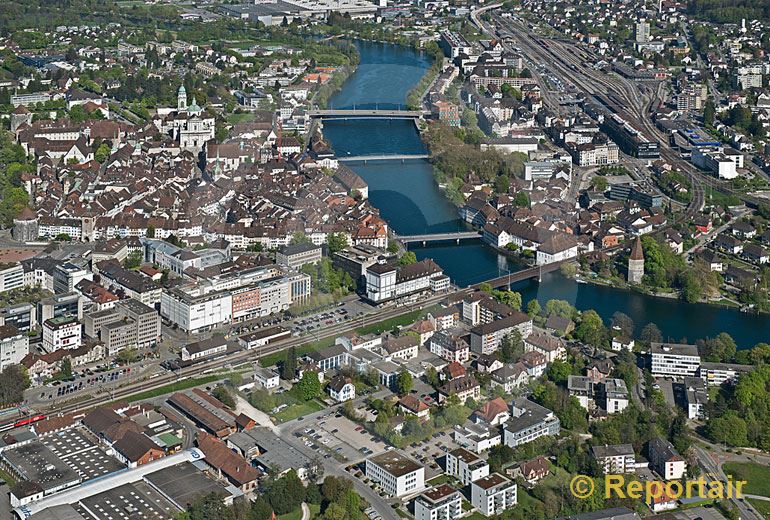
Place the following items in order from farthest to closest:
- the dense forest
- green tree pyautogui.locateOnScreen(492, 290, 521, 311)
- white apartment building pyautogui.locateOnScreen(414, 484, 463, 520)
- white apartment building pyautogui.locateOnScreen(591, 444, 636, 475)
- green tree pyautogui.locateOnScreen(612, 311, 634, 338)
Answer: the dense forest, green tree pyautogui.locateOnScreen(492, 290, 521, 311), green tree pyautogui.locateOnScreen(612, 311, 634, 338), white apartment building pyautogui.locateOnScreen(591, 444, 636, 475), white apartment building pyautogui.locateOnScreen(414, 484, 463, 520)

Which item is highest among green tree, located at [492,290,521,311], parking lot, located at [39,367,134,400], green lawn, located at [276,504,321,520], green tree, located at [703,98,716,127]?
green tree, located at [703,98,716,127]

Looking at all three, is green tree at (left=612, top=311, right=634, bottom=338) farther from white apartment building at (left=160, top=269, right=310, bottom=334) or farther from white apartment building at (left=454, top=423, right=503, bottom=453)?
white apartment building at (left=160, top=269, right=310, bottom=334)

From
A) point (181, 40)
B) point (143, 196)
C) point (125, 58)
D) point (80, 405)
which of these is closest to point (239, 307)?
point (80, 405)

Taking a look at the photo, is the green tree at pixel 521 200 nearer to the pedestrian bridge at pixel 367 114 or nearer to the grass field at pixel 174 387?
the pedestrian bridge at pixel 367 114

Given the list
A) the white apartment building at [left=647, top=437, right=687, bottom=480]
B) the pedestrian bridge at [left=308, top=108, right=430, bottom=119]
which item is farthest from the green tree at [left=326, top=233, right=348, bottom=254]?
the pedestrian bridge at [left=308, top=108, right=430, bottom=119]

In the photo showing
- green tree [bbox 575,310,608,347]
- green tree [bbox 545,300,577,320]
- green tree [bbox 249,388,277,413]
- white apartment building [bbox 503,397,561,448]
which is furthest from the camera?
green tree [bbox 545,300,577,320]

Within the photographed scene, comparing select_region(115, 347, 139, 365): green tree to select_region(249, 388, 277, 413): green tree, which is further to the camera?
select_region(115, 347, 139, 365): green tree

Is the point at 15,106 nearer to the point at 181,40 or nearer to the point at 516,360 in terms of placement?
the point at 181,40

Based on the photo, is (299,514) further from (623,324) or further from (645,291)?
(645,291)
